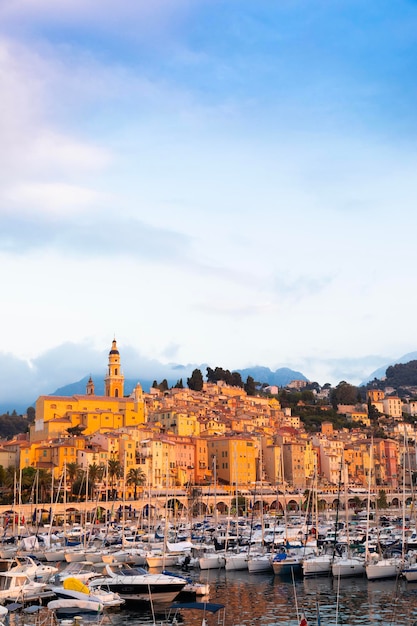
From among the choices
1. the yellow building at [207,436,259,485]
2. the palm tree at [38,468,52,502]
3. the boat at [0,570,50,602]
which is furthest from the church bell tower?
the boat at [0,570,50,602]

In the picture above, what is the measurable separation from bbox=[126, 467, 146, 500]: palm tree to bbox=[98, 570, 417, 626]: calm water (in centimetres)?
4753

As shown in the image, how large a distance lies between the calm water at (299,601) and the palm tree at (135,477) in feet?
156

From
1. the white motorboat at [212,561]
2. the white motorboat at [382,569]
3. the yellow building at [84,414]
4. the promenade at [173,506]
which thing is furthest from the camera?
the yellow building at [84,414]

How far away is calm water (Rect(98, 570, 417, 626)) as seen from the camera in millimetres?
28734

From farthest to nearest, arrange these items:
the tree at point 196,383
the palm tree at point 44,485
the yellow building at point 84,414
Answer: the tree at point 196,383
the yellow building at point 84,414
the palm tree at point 44,485

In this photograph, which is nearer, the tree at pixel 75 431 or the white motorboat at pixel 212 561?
the white motorboat at pixel 212 561

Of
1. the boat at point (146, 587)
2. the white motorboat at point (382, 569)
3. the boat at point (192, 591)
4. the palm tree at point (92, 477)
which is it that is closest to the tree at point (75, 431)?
the palm tree at point (92, 477)

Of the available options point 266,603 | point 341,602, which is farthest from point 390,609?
point 266,603

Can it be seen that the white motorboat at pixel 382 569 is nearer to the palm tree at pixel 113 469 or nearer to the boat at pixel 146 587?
the boat at pixel 146 587

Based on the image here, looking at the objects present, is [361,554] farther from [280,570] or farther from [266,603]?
[266,603]

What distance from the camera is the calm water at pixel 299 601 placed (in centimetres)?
2873

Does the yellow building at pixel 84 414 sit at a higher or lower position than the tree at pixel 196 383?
lower

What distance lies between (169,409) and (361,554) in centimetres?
7282

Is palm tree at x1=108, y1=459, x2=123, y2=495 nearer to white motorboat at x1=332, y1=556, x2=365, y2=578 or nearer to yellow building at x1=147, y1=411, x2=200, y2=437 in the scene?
yellow building at x1=147, y1=411, x2=200, y2=437
